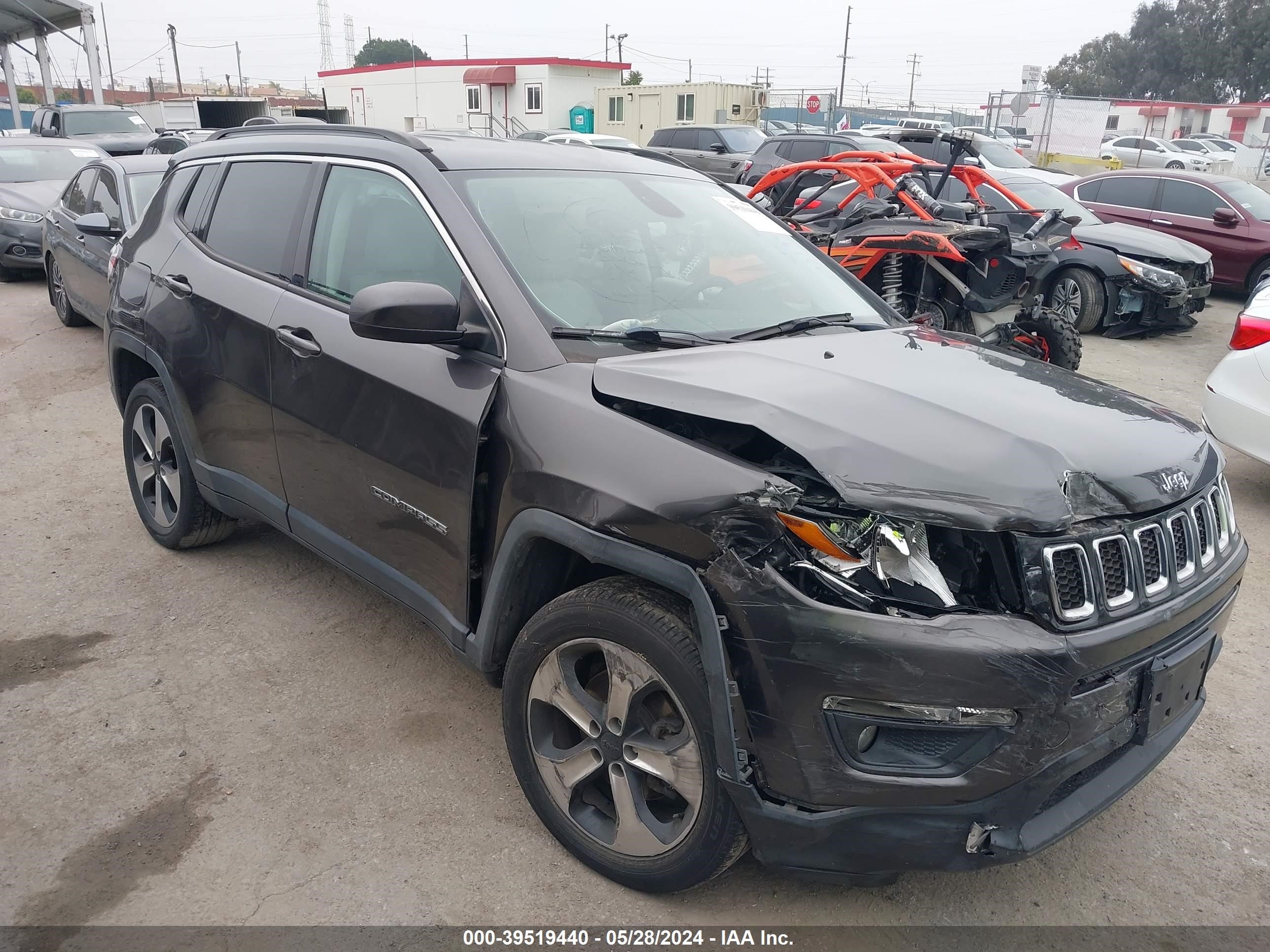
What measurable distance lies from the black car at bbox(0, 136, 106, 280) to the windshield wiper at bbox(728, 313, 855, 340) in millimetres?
11142

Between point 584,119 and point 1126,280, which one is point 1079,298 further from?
point 584,119

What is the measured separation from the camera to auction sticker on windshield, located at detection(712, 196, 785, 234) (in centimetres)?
370

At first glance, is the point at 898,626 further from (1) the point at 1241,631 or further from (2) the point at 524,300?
(1) the point at 1241,631

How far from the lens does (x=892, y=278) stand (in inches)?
311

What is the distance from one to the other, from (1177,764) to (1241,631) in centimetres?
121

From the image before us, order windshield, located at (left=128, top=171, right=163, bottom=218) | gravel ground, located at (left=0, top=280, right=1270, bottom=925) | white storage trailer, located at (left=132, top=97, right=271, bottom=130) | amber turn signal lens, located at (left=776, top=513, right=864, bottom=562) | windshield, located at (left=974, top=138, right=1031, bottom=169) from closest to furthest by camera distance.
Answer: amber turn signal lens, located at (left=776, top=513, right=864, bottom=562) → gravel ground, located at (left=0, top=280, right=1270, bottom=925) → windshield, located at (left=128, top=171, right=163, bottom=218) → windshield, located at (left=974, top=138, right=1031, bottom=169) → white storage trailer, located at (left=132, top=97, right=271, bottom=130)

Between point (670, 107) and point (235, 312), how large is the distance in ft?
96.6

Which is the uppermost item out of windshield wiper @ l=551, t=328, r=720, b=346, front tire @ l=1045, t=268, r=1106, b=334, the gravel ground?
windshield wiper @ l=551, t=328, r=720, b=346

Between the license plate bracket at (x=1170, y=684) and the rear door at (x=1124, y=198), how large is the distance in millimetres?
11402

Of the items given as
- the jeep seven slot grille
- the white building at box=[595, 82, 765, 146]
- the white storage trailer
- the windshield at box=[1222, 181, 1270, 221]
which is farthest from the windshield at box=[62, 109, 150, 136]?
the jeep seven slot grille

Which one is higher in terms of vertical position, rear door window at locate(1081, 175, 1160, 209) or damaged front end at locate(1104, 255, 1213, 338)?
rear door window at locate(1081, 175, 1160, 209)

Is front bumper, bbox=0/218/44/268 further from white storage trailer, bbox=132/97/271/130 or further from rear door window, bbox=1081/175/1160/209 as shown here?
rear door window, bbox=1081/175/1160/209

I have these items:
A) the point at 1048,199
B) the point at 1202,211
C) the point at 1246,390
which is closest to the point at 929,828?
the point at 1246,390

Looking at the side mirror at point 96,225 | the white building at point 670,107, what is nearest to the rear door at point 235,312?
the side mirror at point 96,225
